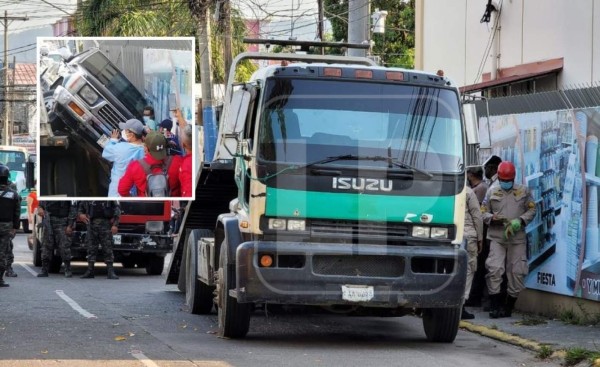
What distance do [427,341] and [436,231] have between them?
1553 millimetres

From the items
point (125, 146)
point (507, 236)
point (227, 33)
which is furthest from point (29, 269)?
point (507, 236)

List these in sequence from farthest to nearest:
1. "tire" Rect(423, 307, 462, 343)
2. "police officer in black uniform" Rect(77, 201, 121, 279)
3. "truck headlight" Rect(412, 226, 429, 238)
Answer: "police officer in black uniform" Rect(77, 201, 121, 279) < "tire" Rect(423, 307, 462, 343) < "truck headlight" Rect(412, 226, 429, 238)

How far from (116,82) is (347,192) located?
5.90 m

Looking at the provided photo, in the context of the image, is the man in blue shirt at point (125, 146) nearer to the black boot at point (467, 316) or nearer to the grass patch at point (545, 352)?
the black boot at point (467, 316)

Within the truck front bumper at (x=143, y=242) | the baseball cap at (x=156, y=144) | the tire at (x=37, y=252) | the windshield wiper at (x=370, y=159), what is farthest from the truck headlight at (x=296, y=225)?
the tire at (x=37, y=252)

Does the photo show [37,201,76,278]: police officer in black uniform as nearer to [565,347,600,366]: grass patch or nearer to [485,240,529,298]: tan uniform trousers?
[485,240,529,298]: tan uniform trousers

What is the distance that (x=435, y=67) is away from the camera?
915 inches

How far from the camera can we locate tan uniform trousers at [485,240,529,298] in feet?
46.0

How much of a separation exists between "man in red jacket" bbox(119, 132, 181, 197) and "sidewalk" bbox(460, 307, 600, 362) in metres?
4.34

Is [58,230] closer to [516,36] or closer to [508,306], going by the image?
[516,36]

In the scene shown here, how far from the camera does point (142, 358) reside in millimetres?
10242

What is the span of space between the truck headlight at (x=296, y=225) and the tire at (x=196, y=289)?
3338 millimetres

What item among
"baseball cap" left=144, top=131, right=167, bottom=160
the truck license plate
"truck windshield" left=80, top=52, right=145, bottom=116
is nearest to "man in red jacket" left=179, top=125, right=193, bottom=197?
"baseball cap" left=144, top=131, right=167, bottom=160

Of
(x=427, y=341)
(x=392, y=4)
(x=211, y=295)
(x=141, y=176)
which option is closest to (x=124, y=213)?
(x=141, y=176)
